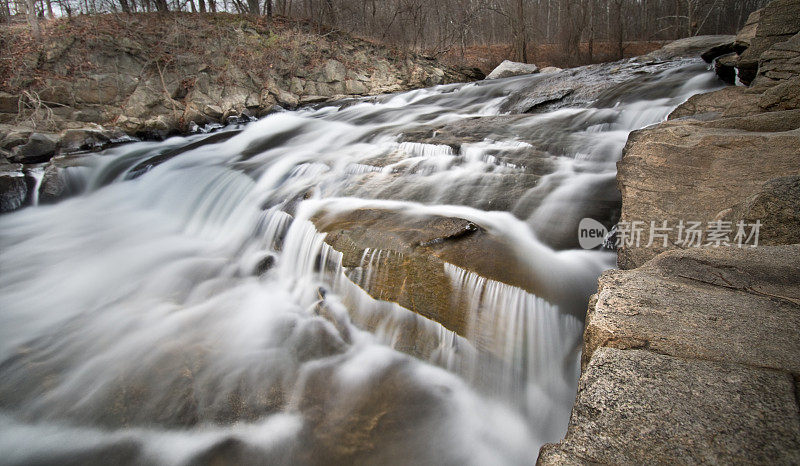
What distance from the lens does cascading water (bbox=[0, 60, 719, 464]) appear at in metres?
2.95

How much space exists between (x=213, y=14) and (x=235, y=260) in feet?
49.4

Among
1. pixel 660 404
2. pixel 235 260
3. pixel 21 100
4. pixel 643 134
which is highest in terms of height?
pixel 21 100

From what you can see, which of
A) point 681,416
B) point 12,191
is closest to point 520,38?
point 12,191

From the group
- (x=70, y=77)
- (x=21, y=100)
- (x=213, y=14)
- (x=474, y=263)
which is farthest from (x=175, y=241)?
(x=213, y=14)

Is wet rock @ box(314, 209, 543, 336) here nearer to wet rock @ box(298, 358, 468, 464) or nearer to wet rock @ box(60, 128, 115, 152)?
wet rock @ box(298, 358, 468, 464)

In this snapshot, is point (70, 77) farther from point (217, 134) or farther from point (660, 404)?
point (660, 404)

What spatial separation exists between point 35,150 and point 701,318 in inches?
476

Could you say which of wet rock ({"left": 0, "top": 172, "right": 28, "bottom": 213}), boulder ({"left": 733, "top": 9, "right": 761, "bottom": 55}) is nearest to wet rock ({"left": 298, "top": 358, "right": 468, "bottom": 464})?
boulder ({"left": 733, "top": 9, "right": 761, "bottom": 55})

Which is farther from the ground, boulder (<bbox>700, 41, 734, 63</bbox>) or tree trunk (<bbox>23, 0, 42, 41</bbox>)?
tree trunk (<bbox>23, 0, 42, 41</bbox>)

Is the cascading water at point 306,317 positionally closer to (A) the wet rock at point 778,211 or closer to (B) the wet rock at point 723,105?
(B) the wet rock at point 723,105

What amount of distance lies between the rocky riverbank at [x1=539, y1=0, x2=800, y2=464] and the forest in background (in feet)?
55.0

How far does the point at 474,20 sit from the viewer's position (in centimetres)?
2491

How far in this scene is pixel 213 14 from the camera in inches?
625

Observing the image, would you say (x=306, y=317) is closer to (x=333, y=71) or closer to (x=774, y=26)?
(x=774, y=26)
